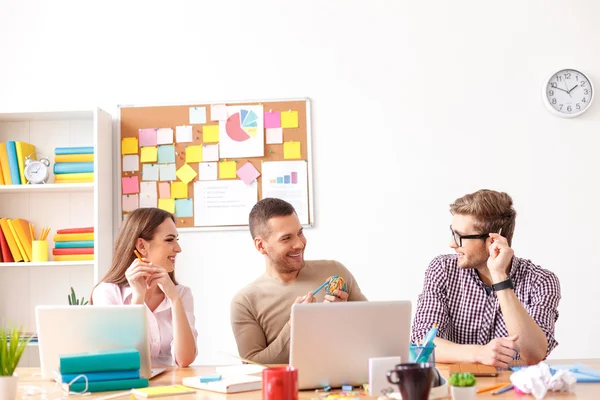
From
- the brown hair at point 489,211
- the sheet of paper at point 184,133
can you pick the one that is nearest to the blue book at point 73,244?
the sheet of paper at point 184,133

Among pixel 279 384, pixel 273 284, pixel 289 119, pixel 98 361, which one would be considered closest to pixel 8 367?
pixel 98 361

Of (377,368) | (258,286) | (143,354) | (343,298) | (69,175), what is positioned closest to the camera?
(377,368)

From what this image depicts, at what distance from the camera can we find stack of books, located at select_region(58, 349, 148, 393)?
1851 mm

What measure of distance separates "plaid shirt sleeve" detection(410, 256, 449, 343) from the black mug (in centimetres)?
113

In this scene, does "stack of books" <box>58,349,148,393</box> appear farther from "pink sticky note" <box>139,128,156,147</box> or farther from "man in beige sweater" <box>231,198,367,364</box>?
"pink sticky note" <box>139,128,156,147</box>

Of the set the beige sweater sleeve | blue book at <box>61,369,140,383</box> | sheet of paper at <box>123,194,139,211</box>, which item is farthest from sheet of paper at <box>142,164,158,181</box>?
blue book at <box>61,369,140,383</box>

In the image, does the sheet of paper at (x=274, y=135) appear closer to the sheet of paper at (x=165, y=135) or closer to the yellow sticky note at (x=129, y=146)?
the sheet of paper at (x=165, y=135)

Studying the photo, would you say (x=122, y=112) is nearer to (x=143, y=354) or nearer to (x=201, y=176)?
(x=201, y=176)

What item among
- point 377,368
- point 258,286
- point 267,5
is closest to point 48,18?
point 267,5

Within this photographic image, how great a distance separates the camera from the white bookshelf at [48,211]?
3.82 m

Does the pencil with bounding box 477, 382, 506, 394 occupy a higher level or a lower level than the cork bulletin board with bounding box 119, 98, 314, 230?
lower

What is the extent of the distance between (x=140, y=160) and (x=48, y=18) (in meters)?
0.94

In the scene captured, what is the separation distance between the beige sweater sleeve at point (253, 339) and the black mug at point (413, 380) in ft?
3.75

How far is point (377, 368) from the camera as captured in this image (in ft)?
5.65
